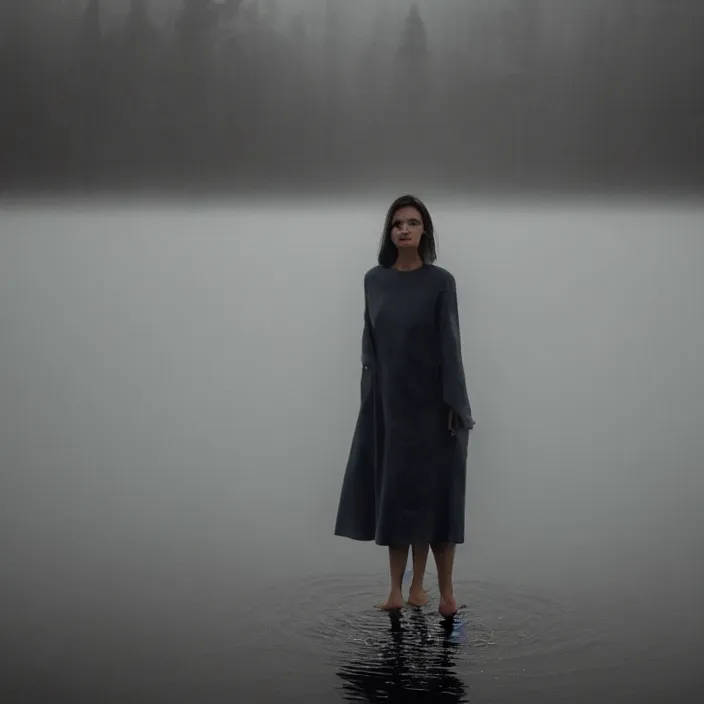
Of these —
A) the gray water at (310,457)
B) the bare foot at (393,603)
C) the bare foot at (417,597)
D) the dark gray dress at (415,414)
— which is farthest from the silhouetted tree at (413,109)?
the bare foot at (393,603)

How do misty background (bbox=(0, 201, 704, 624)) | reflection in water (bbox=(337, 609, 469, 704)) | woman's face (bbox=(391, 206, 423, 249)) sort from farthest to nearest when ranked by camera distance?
misty background (bbox=(0, 201, 704, 624)) → woman's face (bbox=(391, 206, 423, 249)) → reflection in water (bbox=(337, 609, 469, 704))

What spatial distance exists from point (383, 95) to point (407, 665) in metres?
→ 8.16

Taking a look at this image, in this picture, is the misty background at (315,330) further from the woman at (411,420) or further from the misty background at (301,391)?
the woman at (411,420)

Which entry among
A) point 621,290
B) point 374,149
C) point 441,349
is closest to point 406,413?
point 441,349

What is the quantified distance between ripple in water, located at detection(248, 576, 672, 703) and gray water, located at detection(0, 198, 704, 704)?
13 mm

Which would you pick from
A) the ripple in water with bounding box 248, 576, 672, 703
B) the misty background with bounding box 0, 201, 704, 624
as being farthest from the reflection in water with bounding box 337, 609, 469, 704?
the misty background with bounding box 0, 201, 704, 624

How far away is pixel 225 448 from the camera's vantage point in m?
6.95

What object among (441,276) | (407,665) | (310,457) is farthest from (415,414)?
(310,457)

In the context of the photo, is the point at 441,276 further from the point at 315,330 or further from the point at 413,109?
the point at 413,109

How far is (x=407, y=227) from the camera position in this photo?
4.09 meters

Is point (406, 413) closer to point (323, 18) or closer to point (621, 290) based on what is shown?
point (621, 290)

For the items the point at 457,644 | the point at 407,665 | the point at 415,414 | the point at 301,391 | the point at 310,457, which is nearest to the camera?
the point at 407,665

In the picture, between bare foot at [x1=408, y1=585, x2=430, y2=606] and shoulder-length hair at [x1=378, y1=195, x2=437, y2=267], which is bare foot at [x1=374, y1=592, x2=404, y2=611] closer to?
bare foot at [x1=408, y1=585, x2=430, y2=606]

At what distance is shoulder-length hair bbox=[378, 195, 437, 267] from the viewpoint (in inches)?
163
